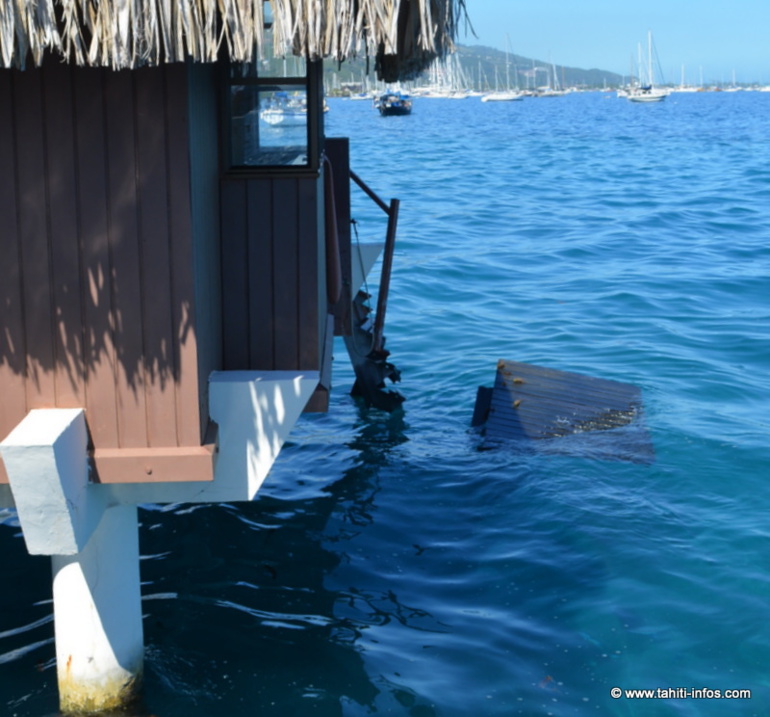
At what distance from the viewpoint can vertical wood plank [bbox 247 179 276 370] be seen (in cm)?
630

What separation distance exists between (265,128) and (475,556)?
445 centimetres

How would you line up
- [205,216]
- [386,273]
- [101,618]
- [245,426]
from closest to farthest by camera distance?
[205,216]
[245,426]
[101,618]
[386,273]

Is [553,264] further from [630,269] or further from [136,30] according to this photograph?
[136,30]

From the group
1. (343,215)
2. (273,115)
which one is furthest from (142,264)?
(343,215)

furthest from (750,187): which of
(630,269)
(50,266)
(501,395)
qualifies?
(50,266)

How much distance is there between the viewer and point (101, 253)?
5398mm

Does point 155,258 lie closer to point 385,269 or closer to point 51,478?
point 51,478

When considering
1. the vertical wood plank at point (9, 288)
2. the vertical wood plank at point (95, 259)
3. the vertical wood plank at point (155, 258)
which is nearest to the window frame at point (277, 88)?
the vertical wood plank at point (155, 258)

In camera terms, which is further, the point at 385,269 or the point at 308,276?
the point at 385,269

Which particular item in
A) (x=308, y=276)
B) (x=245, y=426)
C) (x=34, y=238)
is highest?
(x=34, y=238)

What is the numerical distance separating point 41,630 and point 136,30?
4684mm

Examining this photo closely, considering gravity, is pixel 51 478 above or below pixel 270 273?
below

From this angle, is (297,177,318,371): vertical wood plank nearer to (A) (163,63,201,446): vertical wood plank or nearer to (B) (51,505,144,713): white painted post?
(A) (163,63,201,446): vertical wood plank

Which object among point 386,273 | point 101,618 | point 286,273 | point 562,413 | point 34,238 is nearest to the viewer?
point 34,238
